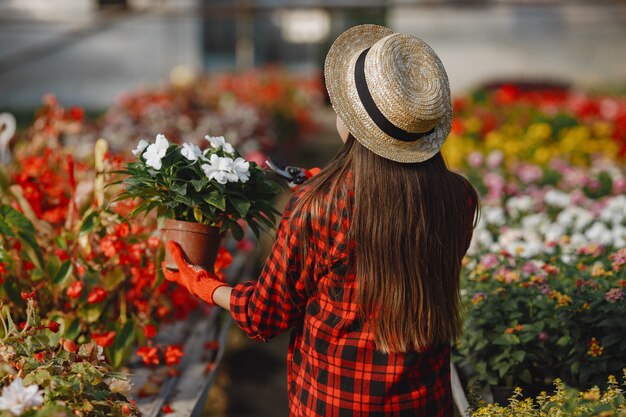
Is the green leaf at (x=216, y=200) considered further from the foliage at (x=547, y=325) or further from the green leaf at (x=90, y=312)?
the foliage at (x=547, y=325)

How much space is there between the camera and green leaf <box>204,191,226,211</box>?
2357 mm

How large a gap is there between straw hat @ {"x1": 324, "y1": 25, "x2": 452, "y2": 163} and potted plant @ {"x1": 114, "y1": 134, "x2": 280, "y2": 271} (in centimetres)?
53

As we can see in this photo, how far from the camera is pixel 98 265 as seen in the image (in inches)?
→ 124

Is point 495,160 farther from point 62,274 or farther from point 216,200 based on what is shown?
point 216,200

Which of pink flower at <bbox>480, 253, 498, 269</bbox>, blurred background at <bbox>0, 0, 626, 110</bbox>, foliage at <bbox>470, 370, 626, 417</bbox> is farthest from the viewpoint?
blurred background at <bbox>0, 0, 626, 110</bbox>

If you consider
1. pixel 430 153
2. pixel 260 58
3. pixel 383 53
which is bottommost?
pixel 260 58

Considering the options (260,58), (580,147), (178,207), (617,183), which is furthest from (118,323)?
(260,58)

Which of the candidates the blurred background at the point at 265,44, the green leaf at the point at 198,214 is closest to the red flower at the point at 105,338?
the green leaf at the point at 198,214

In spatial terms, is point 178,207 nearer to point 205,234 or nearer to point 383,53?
point 205,234

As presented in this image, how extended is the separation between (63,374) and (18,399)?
0.34 meters

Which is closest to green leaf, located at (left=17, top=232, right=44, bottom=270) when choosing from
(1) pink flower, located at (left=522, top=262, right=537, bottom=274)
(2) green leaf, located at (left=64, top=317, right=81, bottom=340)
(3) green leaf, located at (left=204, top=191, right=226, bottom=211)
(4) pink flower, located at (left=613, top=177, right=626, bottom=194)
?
(2) green leaf, located at (left=64, top=317, right=81, bottom=340)

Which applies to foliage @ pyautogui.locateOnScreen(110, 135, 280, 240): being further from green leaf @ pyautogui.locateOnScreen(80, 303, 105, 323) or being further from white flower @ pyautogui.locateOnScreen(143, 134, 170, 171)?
green leaf @ pyautogui.locateOnScreen(80, 303, 105, 323)

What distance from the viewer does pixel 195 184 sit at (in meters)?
2.37

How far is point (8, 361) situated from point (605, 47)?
18.3m
